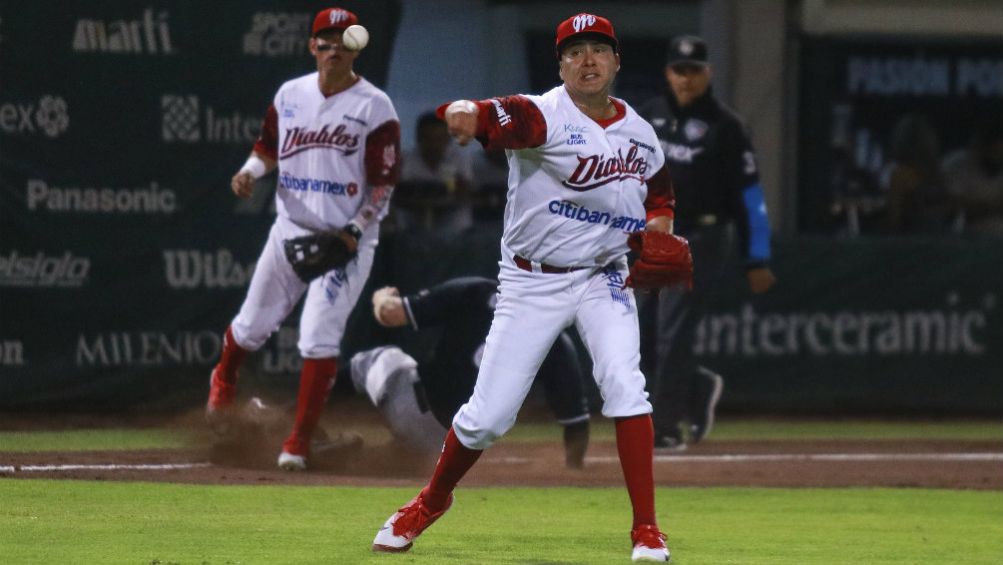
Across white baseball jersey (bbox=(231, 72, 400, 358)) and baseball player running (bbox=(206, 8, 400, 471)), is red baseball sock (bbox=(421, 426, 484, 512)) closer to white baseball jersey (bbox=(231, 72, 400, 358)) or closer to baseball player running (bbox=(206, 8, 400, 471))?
baseball player running (bbox=(206, 8, 400, 471))

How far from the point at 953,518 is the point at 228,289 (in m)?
4.95

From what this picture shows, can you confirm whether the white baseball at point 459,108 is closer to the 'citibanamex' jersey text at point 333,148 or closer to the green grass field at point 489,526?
the green grass field at point 489,526

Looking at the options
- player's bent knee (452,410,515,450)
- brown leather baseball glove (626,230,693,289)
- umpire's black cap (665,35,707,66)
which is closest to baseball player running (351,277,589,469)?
umpire's black cap (665,35,707,66)

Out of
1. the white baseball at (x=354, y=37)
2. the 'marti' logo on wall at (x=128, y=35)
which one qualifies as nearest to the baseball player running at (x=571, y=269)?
the white baseball at (x=354, y=37)

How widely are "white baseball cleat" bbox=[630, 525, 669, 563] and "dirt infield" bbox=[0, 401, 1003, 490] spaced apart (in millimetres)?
2481

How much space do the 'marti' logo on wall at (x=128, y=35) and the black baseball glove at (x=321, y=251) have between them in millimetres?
2662

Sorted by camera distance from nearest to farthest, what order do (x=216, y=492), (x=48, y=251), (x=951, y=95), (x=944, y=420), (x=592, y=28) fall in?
(x=592, y=28), (x=216, y=492), (x=48, y=251), (x=944, y=420), (x=951, y=95)

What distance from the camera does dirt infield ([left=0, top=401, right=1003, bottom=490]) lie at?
26.9 ft

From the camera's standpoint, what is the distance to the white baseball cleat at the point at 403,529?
5895 millimetres

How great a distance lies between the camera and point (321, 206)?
8.57 meters

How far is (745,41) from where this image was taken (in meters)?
13.0

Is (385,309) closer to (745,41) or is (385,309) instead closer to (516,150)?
(516,150)

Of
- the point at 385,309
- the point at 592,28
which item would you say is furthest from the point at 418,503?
the point at 385,309

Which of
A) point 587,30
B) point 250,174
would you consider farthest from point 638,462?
point 250,174
